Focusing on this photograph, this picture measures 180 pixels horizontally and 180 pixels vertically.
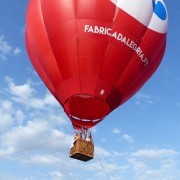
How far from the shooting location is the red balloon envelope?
2269 centimetres

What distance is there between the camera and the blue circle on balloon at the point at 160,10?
2458cm

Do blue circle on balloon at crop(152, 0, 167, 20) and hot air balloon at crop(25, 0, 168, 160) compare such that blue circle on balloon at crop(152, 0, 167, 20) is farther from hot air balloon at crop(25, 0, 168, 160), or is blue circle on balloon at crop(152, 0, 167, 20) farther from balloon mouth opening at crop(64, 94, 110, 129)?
balloon mouth opening at crop(64, 94, 110, 129)

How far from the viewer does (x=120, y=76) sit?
76.3 ft

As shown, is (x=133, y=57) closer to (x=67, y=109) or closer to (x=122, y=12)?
(x=122, y=12)

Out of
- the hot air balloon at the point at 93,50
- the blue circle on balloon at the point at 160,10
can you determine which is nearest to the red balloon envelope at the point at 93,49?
the hot air balloon at the point at 93,50

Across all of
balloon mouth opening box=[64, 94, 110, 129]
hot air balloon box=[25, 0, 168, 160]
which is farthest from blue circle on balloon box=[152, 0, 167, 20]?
balloon mouth opening box=[64, 94, 110, 129]

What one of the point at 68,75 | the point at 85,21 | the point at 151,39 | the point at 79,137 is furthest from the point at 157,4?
the point at 79,137

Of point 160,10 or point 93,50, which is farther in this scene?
point 160,10

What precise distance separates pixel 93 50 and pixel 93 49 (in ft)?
0.16

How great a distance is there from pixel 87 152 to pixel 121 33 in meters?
5.90

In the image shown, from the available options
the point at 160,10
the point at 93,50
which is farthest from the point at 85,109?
the point at 160,10

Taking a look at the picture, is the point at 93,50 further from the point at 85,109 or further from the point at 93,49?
the point at 85,109

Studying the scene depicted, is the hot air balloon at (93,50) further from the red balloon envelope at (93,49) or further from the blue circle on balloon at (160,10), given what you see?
the blue circle on balloon at (160,10)

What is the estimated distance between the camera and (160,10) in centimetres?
2491
